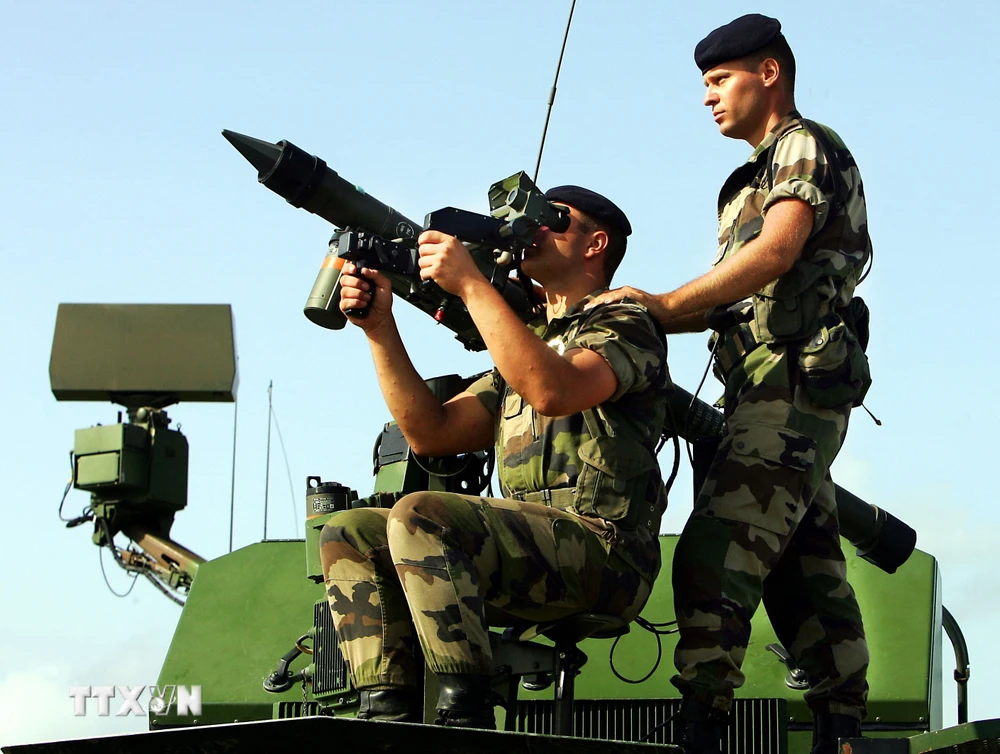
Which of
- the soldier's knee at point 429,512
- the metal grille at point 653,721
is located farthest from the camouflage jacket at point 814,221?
the metal grille at point 653,721

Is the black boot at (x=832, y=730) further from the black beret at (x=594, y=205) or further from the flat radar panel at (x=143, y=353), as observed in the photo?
the flat radar panel at (x=143, y=353)

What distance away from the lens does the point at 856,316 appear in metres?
5.41

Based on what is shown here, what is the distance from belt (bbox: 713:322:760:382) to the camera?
5312mm

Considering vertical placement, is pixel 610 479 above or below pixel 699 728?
above

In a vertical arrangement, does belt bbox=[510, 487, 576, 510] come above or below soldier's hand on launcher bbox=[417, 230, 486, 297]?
below

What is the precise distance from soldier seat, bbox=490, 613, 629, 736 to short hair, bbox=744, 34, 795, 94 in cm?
185

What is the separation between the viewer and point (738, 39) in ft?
17.8

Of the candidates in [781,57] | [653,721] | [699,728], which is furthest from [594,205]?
[653,721]

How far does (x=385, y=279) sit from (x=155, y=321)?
24.0ft

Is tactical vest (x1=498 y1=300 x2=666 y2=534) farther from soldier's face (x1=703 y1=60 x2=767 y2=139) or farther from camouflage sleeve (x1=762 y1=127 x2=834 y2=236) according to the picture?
soldier's face (x1=703 y1=60 x2=767 y2=139)

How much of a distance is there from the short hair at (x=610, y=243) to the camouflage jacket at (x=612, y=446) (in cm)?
34

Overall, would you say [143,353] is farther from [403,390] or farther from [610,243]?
[610,243]

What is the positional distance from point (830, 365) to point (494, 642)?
1.32 metres

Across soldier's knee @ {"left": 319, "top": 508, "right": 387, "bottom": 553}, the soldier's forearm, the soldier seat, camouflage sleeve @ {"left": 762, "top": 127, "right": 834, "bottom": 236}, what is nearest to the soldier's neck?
the soldier's forearm
